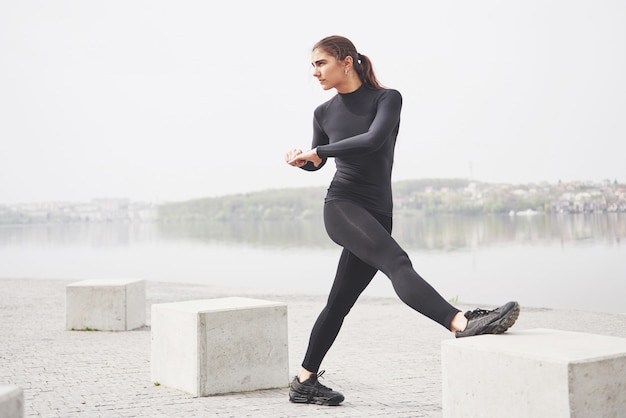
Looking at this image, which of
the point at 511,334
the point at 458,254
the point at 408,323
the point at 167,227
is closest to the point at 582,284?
the point at 408,323

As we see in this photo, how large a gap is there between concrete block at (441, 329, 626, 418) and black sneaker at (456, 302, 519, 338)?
5 cm

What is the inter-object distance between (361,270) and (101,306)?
17.3ft

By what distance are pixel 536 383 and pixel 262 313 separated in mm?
2599

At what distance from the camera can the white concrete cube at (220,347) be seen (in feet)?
17.2

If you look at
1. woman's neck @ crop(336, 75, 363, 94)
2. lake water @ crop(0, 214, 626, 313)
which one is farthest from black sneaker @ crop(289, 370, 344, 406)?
lake water @ crop(0, 214, 626, 313)

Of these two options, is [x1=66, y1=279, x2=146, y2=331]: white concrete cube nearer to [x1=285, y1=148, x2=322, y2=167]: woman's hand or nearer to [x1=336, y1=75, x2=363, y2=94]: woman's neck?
[x1=285, y1=148, x2=322, y2=167]: woman's hand

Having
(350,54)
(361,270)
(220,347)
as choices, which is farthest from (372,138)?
(220,347)

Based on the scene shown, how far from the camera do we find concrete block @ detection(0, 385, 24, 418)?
9.00 ft

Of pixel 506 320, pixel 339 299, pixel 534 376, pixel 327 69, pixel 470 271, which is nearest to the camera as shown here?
pixel 534 376

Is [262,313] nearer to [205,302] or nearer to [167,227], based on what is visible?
[205,302]

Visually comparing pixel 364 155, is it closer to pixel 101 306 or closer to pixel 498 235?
pixel 101 306

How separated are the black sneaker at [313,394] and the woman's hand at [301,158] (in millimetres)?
1293

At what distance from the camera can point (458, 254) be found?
1790 inches

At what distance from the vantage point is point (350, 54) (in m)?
4.68
